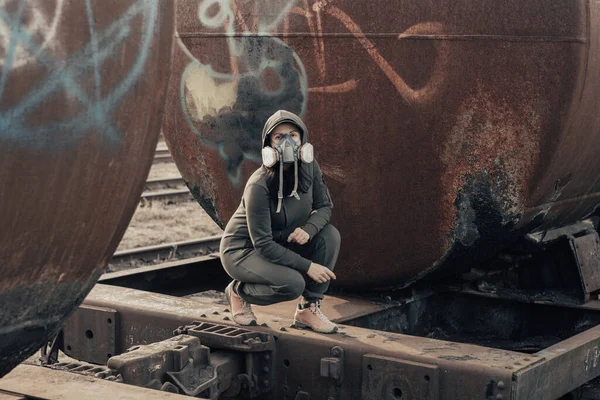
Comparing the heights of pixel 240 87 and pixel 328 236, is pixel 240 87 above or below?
above

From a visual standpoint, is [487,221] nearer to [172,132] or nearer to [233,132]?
[233,132]

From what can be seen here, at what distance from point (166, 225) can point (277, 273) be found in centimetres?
703

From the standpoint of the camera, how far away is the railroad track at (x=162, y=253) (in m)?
8.18

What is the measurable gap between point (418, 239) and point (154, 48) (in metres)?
2.41

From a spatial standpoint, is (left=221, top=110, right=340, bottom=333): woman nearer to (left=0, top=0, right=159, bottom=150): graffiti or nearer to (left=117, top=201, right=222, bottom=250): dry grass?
(left=0, top=0, right=159, bottom=150): graffiti

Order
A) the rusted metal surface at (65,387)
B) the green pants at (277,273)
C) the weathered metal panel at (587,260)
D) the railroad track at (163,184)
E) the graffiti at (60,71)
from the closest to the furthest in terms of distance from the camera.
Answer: the graffiti at (60,71), the rusted metal surface at (65,387), the green pants at (277,273), the weathered metal panel at (587,260), the railroad track at (163,184)

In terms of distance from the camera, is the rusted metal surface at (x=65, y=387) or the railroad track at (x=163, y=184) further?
the railroad track at (x=163, y=184)

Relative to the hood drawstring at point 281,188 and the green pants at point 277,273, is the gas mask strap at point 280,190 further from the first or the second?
the green pants at point 277,273

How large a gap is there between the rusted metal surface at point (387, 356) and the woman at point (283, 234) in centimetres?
14

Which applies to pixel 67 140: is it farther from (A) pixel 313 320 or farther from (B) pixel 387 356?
(A) pixel 313 320

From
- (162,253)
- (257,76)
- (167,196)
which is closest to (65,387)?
(257,76)

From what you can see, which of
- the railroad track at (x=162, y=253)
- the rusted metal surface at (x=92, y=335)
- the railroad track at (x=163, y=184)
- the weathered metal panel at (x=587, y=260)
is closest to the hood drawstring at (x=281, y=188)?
the rusted metal surface at (x=92, y=335)

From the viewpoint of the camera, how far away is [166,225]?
36.3ft

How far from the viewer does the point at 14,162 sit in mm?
2234
